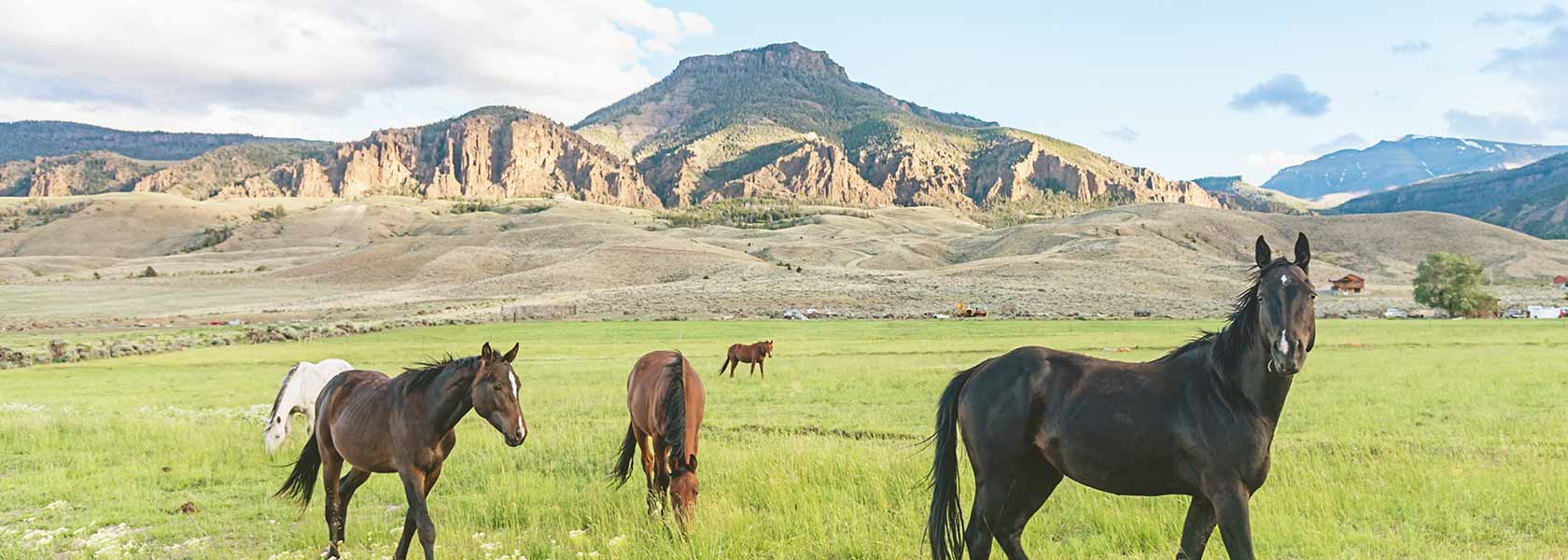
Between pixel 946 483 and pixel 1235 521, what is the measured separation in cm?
206

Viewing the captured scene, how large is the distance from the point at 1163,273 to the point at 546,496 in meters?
104

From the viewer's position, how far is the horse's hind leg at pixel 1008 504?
6.15 metres

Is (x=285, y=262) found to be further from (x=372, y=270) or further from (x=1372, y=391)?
(x=1372, y=391)

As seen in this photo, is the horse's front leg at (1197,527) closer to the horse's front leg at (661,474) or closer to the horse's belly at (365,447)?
the horse's front leg at (661,474)

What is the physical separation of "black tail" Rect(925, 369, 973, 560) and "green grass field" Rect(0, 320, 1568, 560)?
0.98m

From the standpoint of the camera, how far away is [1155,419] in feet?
18.9

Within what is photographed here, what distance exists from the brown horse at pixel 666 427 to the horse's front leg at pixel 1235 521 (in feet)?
14.4

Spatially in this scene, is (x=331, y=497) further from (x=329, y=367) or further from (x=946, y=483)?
(x=329, y=367)

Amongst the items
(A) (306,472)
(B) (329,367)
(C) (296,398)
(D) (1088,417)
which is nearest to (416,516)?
(A) (306,472)

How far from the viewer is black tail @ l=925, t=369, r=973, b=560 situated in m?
6.59

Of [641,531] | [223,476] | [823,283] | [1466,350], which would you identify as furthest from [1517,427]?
[823,283]

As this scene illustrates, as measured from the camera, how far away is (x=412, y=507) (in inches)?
283

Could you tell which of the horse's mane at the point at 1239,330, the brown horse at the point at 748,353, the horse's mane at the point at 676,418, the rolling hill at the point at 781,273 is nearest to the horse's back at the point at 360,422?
the horse's mane at the point at 676,418

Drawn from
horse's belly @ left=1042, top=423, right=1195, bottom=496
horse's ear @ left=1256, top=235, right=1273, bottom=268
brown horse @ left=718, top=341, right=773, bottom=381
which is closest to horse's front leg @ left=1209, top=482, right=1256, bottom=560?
horse's belly @ left=1042, top=423, right=1195, bottom=496
